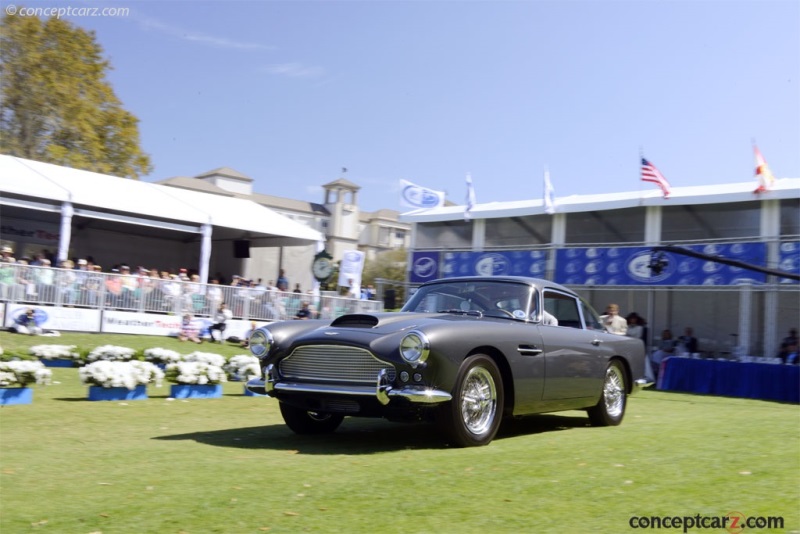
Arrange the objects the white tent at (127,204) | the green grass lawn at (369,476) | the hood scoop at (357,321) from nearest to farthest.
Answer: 1. the green grass lawn at (369,476)
2. the hood scoop at (357,321)
3. the white tent at (127,204)

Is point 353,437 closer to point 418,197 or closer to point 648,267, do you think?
point 648,267

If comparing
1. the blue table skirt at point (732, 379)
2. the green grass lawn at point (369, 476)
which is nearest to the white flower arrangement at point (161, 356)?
the green grass lawn at point (369, 476)

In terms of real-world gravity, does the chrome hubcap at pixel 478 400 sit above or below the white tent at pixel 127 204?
below

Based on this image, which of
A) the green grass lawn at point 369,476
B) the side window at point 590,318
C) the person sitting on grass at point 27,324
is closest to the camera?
the green grass lawn at point 369,476

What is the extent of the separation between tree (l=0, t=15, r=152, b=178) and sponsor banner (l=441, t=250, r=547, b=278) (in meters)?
20.6

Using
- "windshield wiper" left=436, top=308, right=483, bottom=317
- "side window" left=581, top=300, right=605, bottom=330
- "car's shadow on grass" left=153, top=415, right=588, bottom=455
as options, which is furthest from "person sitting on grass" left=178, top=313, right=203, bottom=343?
"windshield wiper" left=436, top=308, right=483, bottom=317

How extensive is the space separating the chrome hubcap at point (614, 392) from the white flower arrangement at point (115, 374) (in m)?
6.02

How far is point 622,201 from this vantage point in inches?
984

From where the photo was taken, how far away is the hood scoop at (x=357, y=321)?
7172mm

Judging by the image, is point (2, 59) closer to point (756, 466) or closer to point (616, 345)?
point (616, 345)

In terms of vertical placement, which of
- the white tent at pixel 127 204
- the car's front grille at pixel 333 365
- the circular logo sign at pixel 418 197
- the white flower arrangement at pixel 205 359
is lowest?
the white flower arrangement at pixel 205 359

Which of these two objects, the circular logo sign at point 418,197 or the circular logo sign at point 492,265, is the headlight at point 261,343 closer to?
the circular logo sign at point 492,265

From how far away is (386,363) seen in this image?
663 centimetres

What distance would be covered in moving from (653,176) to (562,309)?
16664 millimetres
